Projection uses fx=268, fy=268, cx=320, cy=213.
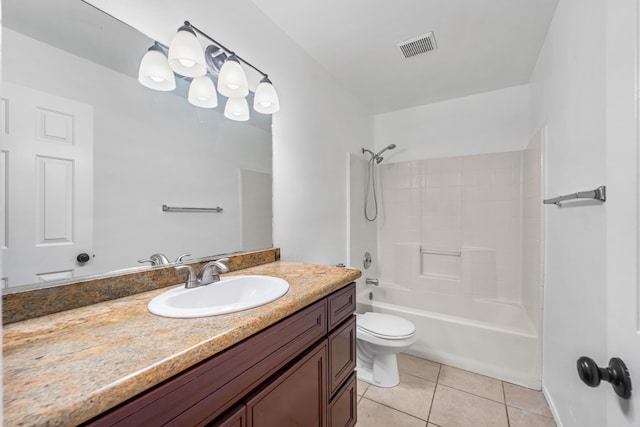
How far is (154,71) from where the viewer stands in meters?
1.10

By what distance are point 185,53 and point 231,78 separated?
247 mm

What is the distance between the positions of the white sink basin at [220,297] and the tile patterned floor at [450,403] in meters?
1.12

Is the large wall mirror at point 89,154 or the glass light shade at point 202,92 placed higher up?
the glass light shade at point 202,92

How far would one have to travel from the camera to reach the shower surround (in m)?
1.97

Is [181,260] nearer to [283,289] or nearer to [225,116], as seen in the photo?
[283,289]

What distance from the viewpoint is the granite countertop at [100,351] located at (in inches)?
17.9

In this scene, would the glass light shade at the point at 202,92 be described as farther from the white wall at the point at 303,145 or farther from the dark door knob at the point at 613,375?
the dark door knob at the point at 613,375

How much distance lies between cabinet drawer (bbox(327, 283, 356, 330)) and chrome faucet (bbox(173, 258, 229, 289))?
0.48m

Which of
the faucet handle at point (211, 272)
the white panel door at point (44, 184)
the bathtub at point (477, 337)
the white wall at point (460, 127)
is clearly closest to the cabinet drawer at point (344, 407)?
the faucet handle at point (211, 272)

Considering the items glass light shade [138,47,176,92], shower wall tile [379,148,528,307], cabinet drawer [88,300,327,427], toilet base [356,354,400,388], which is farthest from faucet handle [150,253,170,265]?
shower wall tile [379,148,528,307]

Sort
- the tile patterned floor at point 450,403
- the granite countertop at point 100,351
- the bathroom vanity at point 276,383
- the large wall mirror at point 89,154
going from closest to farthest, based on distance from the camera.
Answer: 1. the granite countertop at point 100,351
2. the bathroom vanity at point 276,383
3. the large wall mirror at point 89,154
4. the tile patterned floor at point 450,403

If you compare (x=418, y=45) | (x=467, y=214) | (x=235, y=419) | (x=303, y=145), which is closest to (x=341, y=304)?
(x=235, y=419)

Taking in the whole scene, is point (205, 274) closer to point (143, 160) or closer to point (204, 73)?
point (143, 160)

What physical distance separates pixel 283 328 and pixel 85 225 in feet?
2.56
